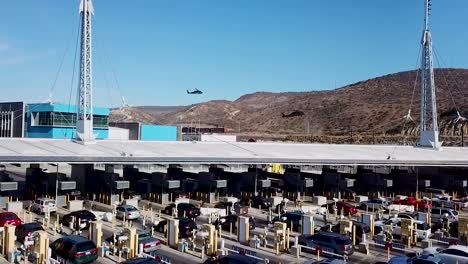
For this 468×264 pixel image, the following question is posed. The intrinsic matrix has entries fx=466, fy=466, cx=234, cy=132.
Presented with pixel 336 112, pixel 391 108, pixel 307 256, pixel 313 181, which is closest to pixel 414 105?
pixel 391 108

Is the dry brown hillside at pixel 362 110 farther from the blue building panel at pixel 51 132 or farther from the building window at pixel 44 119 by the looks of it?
the building window at pixel 44 119

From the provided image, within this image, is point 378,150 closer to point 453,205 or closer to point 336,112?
point 453,205

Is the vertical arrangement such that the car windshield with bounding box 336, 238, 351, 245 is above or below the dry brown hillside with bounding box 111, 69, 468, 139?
below

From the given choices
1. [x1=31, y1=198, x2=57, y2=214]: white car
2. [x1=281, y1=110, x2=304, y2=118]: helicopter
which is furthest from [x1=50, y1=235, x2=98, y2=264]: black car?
[x1=281, y1=110, x2=304, y2=118]: helicopter

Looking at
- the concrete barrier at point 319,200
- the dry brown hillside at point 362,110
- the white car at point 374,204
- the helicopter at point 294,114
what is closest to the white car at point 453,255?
the white car at point 374,204

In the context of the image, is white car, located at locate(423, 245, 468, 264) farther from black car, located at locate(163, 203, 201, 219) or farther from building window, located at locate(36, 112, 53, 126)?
building window, located at locate(36, 112, 53, 126)
